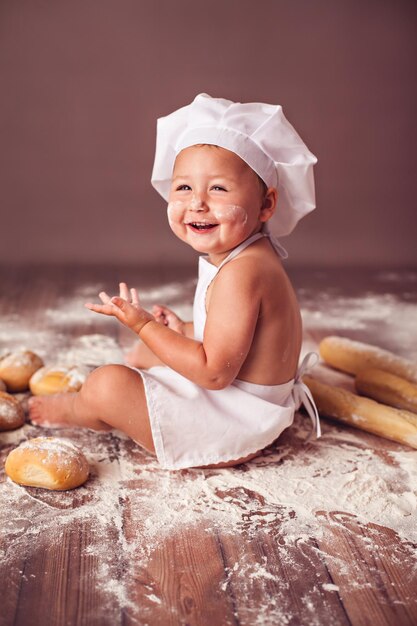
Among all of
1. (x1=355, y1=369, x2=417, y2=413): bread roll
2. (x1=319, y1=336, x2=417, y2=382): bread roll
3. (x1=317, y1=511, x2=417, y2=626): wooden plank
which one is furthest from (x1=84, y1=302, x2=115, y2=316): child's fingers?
(x1=319, y1=336, x2=417, y2=382): bread roll

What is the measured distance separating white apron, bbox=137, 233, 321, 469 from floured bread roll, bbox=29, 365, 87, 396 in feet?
1.12

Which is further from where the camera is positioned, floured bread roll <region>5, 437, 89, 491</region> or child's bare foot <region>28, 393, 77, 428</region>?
child's bare foot <region>28, 393, 77, 428</region>

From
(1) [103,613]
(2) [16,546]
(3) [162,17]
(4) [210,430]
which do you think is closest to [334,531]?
(4) [210,430]

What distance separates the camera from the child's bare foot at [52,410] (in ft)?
6.45

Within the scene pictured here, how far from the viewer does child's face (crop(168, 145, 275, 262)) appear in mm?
1718

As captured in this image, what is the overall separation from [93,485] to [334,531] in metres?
0.52

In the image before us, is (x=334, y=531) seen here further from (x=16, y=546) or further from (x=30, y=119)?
(x=30, y=119)

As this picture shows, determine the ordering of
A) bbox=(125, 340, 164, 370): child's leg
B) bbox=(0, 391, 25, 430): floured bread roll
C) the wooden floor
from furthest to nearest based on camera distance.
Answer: bbox=(125, 340, 164, 370): child's leg → bbox=(0, 391, 25, 430): floured bread roll → the wooden floor

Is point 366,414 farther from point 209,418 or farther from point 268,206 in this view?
point 268,206

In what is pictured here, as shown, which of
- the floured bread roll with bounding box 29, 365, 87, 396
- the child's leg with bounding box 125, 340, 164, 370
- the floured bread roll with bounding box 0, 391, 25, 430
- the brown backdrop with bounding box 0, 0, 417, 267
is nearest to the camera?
the floured bread roll with bounding box 0, 391, 25, 430

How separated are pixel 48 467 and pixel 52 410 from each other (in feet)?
1.13

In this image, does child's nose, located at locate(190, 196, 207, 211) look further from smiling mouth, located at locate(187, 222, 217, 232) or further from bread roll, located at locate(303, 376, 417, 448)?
bread roll, located at locate(303, 376, 417, 448)

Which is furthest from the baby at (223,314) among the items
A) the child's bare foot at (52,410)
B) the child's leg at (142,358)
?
the child's leg at (142,358)

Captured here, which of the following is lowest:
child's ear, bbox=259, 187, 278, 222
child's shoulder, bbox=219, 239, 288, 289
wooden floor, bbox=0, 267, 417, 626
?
wooden floor, bbox=0, 267, 417, 626
